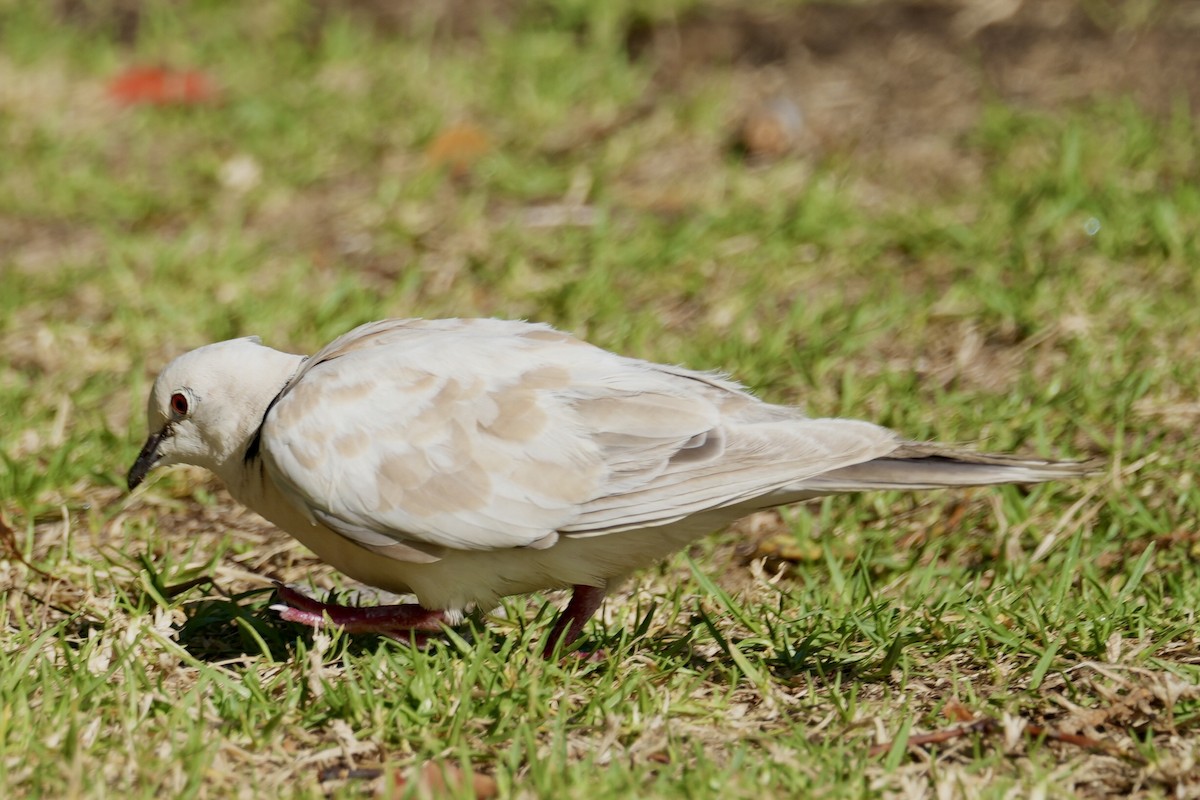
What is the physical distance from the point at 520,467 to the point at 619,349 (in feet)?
6.79

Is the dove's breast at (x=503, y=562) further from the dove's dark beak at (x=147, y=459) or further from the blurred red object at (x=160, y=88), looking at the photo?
the blurred red object at (x=160, y=88)

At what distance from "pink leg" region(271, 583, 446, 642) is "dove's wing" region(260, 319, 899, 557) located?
0.20 m

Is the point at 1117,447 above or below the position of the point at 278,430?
below

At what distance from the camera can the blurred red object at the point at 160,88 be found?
7496 millimetres

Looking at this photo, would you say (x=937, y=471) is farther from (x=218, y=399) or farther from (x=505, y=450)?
(x=218, y=399)

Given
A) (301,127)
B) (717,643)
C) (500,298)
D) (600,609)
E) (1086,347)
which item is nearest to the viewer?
(717,643)

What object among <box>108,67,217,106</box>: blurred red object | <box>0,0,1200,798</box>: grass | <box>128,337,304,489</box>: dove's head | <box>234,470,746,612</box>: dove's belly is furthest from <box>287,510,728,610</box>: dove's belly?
<box>108,67,217,106</box>: blurred red object

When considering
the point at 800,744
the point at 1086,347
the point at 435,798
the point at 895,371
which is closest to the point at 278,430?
the point at 435,798

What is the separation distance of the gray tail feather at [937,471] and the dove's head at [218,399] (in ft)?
4.33

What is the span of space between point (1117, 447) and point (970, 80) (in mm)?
3261

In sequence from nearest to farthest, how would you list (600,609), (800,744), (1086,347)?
(800,744)
(600,609)
(1086,347)

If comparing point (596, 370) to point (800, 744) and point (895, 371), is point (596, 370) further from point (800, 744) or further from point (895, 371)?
point (895, 371)

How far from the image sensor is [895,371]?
5.30 meters

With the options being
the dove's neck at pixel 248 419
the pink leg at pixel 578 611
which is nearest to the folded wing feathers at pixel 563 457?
the dove's neck at pixel 248 419
